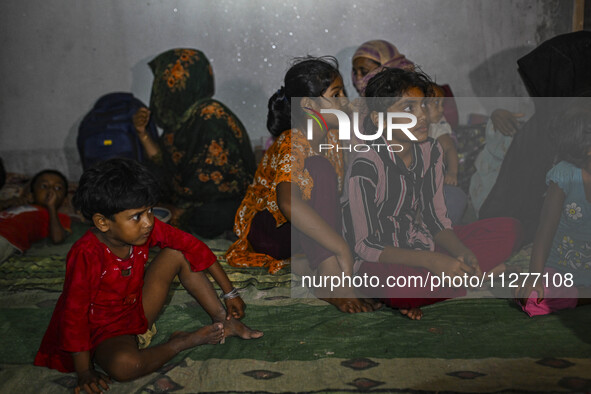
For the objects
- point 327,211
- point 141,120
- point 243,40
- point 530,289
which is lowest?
point 530,289

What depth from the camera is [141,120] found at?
350 centimetres

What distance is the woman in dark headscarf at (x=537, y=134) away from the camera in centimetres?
270

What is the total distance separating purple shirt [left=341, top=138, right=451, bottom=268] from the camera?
2.03 m

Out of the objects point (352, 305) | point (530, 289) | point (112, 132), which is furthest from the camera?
point (112, 132)

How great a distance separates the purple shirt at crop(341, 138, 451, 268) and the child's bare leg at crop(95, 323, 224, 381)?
0.78 m

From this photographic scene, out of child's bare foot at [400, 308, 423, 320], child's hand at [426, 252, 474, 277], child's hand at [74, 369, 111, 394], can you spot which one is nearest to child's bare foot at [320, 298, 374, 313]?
child's bare foot at [400, 308, 423, 320]

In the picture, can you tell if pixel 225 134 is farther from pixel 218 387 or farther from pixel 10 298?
pixel 218 387

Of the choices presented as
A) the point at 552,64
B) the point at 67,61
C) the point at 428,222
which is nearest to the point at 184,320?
the point at 428,222

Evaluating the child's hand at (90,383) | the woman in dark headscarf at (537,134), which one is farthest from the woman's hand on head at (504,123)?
the child's hand at (90,383)

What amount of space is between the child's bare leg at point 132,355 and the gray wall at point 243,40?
2.86 meters

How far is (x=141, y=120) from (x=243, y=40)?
123 centimetres

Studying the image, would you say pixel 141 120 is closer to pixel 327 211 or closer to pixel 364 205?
pixel 327 211

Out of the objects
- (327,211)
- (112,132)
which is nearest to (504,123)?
(327,211)

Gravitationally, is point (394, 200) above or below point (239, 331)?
above
